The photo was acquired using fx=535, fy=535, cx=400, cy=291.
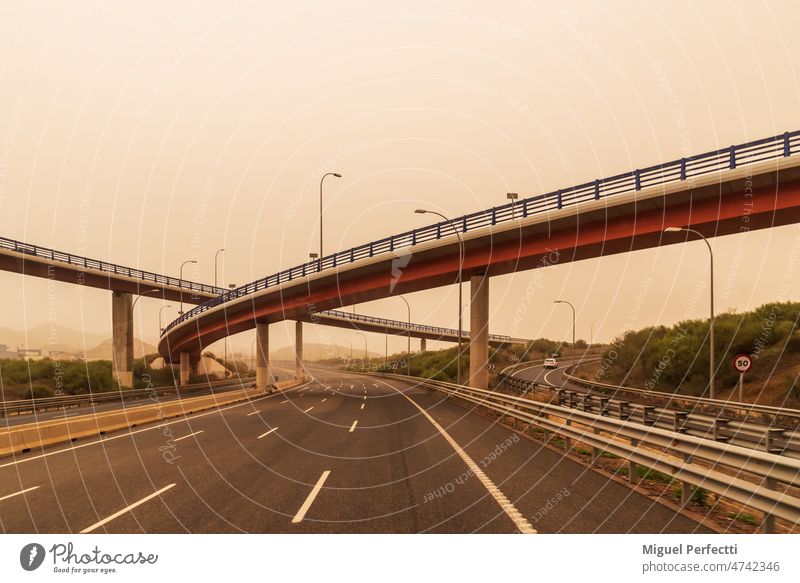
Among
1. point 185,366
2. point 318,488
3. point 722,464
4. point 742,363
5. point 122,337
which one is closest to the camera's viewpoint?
point 722,464

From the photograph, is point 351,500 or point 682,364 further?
point 682,364

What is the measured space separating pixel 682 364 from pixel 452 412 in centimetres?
2243

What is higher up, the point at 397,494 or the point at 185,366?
the point at 397,494

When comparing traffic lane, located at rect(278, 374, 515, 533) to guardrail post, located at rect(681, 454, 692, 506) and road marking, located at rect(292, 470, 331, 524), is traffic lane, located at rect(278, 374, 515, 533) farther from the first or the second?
guardrail post, located at rect(681, 454, 692, 506)

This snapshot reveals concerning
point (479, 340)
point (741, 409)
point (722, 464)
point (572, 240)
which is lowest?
point (741, 409)

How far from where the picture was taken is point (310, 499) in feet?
26.3

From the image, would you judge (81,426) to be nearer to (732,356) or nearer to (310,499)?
(310,499)

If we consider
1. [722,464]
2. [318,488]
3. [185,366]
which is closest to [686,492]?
[722,464]

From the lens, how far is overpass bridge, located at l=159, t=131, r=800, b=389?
67.2 ft

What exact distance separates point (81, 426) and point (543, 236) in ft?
74.3

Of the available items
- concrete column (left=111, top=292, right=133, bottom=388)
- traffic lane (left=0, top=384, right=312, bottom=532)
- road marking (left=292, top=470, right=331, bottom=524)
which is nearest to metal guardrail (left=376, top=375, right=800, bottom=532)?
road marking (left=292, top=470, right=331, bottom=524)

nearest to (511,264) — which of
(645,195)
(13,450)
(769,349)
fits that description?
(645,195)

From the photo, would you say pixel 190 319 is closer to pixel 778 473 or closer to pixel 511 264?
pixel 511 264

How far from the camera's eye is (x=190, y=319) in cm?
5959
